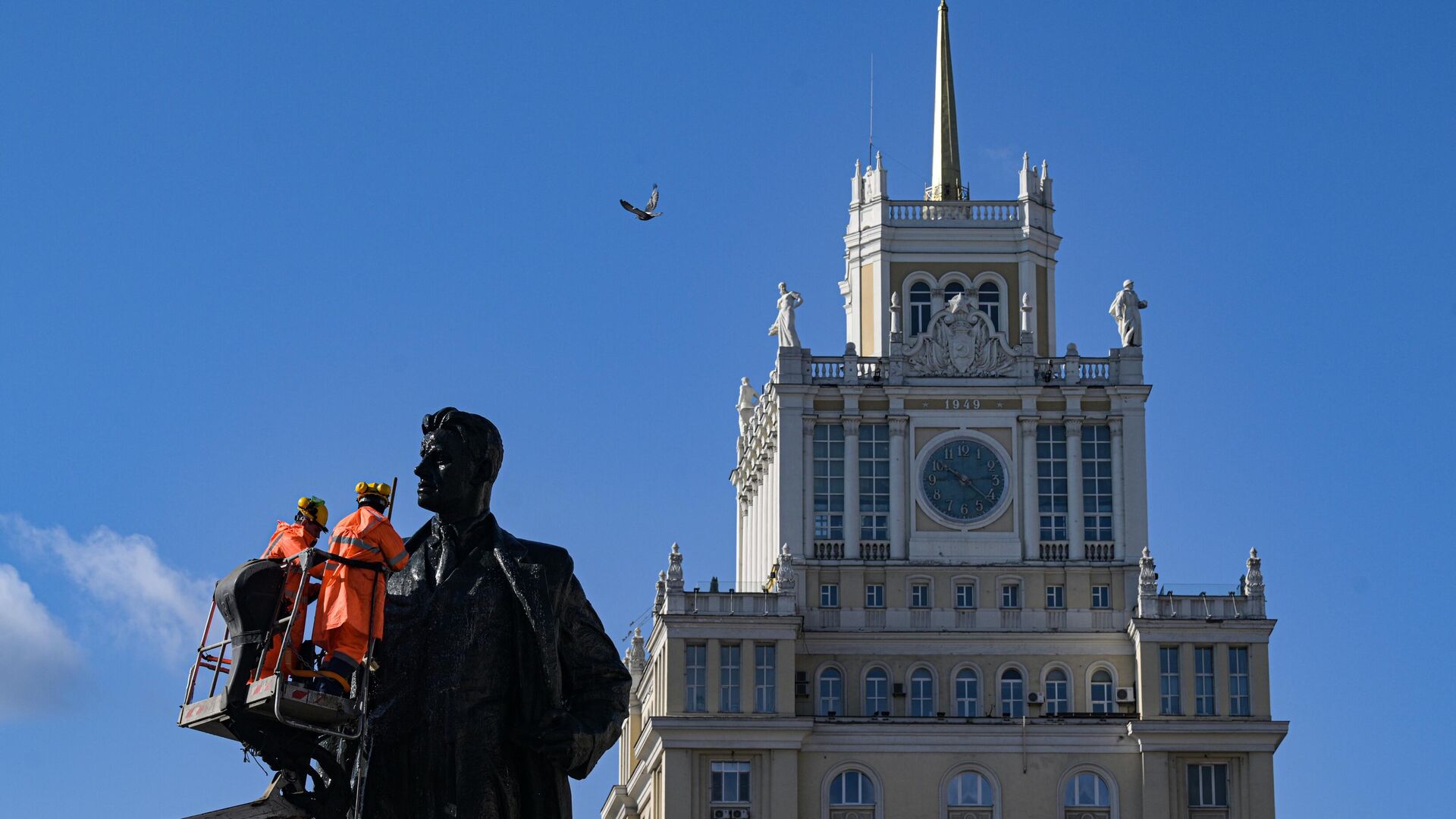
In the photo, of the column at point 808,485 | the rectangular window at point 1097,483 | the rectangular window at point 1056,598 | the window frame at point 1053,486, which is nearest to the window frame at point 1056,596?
the rectangular window at point 1056,598

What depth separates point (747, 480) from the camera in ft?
301

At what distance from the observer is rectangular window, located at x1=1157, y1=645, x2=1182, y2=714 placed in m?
77.3

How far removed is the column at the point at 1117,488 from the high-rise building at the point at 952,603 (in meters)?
0.09

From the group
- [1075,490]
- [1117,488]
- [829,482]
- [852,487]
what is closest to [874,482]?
[852,487]

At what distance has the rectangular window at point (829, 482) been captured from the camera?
82.1 metres

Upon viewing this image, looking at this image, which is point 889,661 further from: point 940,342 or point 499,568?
point 499,568

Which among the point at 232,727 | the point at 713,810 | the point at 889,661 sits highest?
the point at 889,661

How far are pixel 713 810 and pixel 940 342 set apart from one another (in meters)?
16.6

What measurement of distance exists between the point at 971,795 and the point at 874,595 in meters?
7.41

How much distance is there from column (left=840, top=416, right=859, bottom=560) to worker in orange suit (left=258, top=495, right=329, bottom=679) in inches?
2772

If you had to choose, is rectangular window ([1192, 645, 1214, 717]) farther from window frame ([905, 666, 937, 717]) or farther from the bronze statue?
the bronze statue

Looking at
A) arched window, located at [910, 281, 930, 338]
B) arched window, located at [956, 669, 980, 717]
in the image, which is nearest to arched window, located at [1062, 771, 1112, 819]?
arched window, located at [956, 669, 980, 717]

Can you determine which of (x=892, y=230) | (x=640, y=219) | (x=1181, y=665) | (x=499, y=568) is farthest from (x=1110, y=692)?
(x=499, y=568)

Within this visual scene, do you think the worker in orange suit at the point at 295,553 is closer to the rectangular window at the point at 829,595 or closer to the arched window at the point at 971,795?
the arched window at the point at 971,795
